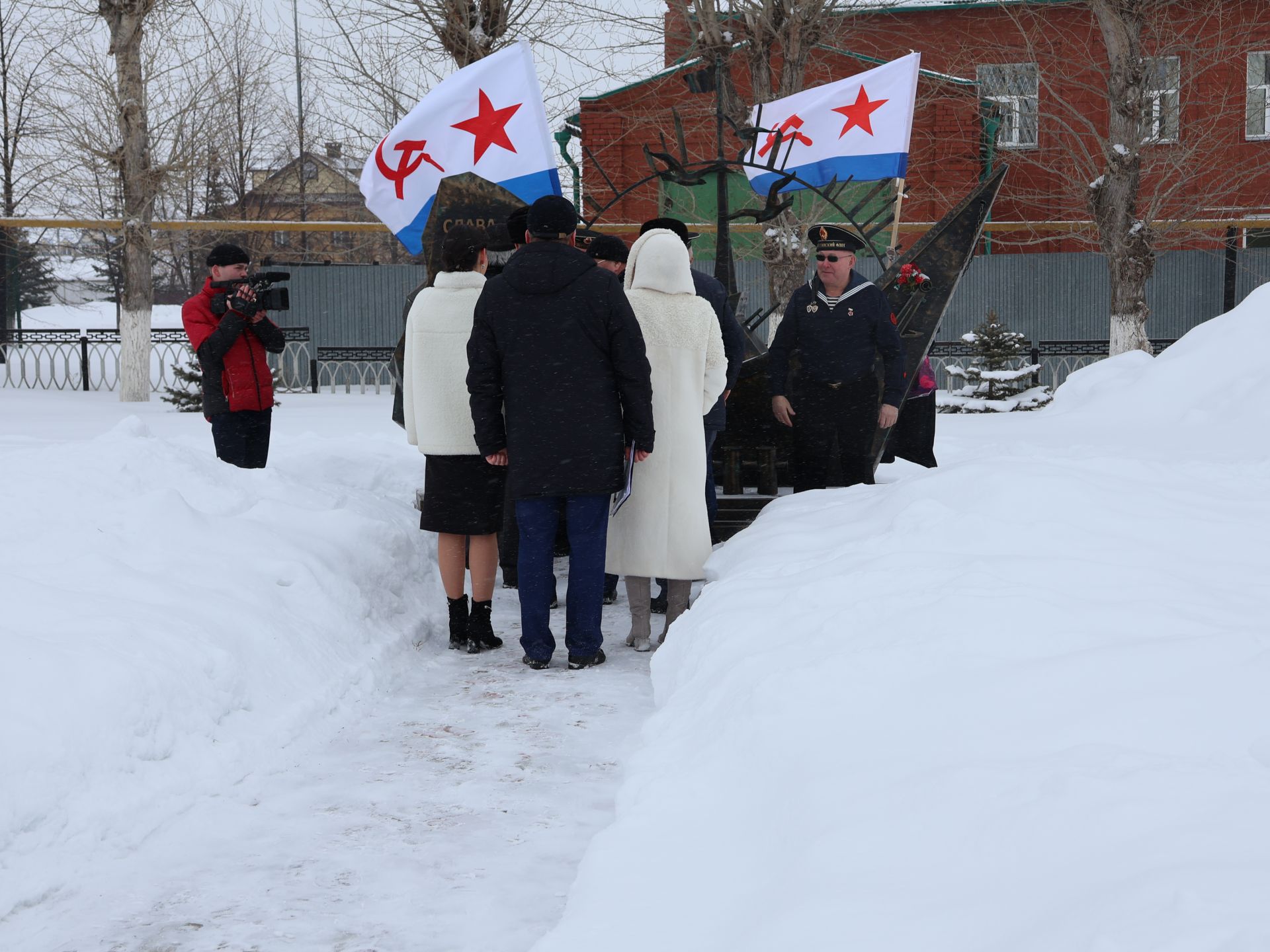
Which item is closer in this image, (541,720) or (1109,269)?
(541,720)

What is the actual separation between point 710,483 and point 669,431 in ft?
3.26

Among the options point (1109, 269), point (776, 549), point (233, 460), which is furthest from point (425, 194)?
point (1109, 269)

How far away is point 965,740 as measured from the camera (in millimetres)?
2957

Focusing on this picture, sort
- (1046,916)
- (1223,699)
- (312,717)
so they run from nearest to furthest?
(1046,916), (1223,699), (312,717)

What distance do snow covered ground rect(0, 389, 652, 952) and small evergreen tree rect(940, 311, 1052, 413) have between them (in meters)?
12.6

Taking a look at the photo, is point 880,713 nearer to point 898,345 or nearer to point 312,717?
point 312,717

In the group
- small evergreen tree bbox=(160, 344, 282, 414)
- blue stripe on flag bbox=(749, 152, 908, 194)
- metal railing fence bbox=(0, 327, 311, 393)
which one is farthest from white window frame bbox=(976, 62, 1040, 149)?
small evergreen tree bbox=(160, 344, 282, 414)

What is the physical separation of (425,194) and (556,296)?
2.73m

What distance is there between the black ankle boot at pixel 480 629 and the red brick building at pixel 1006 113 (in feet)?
48.0

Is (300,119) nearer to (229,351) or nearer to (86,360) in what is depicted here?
(86,360)

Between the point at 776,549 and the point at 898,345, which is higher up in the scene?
the point at 898,345

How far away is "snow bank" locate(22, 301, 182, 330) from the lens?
38.9 m

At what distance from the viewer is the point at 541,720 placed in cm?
446

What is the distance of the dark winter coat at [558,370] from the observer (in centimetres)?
503
